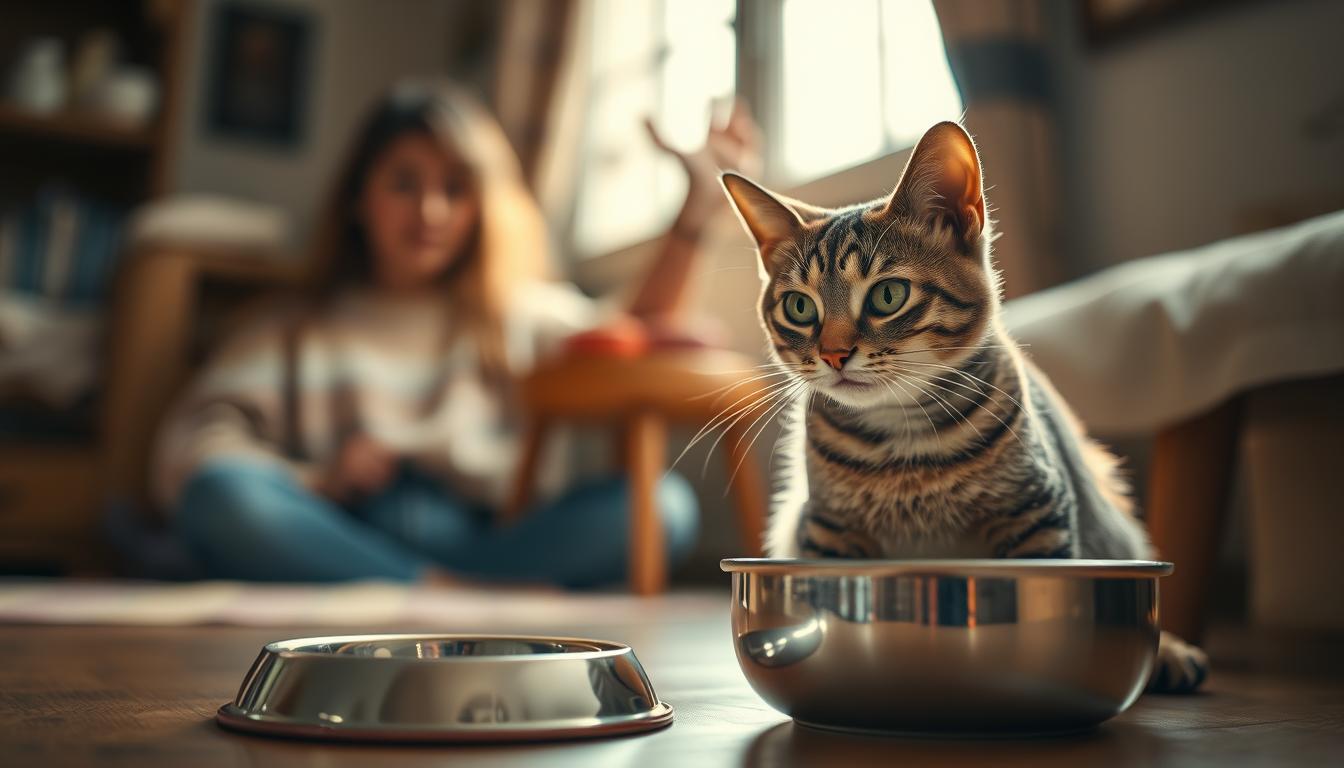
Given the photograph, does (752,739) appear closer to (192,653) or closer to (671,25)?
(192,653)

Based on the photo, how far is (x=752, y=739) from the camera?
1.77 feet

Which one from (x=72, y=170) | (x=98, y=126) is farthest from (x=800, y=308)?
(x=72, y=170)

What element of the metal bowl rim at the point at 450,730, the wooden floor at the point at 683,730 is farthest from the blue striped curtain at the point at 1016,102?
the metal bowl rim at the point at 450,730

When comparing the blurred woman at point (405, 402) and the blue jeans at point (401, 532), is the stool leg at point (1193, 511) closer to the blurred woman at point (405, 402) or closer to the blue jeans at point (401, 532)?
the blurred woman at point (405, 402)

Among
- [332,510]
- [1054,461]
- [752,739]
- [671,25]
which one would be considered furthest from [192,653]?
[671,25]

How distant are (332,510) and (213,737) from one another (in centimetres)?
156

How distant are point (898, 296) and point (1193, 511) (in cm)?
Answer: 45

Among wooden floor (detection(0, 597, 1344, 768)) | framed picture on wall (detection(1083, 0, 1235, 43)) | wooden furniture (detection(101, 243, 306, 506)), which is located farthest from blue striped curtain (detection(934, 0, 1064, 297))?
wooden furniture (detection(101, 243, 306, 506))

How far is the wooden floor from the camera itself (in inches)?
18.8

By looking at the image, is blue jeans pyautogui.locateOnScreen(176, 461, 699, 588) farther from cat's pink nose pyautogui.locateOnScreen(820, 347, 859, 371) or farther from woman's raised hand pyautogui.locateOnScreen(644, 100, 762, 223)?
cat's pink nose pyautogui.locateOnScreen(820, 347, 859, 371)

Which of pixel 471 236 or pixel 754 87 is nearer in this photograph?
pixel 754 87

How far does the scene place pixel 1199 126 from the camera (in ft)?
5.02

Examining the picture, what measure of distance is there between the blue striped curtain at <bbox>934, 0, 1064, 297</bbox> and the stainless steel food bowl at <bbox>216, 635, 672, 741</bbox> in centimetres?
118

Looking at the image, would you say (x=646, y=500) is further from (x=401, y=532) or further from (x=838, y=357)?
(x=838, y=357)
